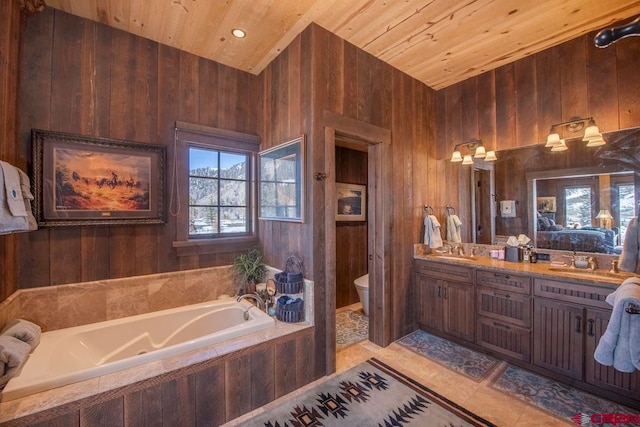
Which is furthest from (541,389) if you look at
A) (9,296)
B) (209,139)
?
(9,296)

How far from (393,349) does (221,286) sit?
73.4 inches

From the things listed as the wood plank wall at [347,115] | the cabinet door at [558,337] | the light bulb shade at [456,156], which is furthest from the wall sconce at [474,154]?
the cabinet door at [558,337]

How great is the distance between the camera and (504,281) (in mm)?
2383

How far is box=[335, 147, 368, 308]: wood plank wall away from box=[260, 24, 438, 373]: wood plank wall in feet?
3.70

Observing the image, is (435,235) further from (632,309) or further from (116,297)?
(116,297)

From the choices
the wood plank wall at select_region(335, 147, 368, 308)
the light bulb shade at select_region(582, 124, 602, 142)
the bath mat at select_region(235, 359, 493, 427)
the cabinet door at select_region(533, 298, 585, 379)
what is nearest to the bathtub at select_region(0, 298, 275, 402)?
the bath mat at select_region(235, 359, 493, 427)

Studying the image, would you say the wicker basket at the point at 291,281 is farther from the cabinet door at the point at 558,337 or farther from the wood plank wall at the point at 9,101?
the cabinet door at the point at 558,337

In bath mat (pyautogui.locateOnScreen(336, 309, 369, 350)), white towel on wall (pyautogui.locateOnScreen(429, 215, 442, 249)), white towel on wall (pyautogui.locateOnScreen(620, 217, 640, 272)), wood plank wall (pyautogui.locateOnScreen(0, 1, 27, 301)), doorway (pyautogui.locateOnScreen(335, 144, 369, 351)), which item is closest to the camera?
white towel on wall (pyautogui.locateOnScreen(620, 217, 640, 272))

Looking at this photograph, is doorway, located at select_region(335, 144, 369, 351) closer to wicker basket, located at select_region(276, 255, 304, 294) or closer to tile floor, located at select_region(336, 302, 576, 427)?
tile floor, located at select_region(336, 302, 576, 427)

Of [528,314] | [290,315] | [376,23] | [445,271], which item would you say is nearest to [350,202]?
[445,271]

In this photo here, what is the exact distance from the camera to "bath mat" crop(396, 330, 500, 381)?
7.58 feet

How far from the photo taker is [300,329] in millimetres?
2082

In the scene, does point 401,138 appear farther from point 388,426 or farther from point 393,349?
point 388,426

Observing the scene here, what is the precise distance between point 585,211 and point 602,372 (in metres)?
1.31
